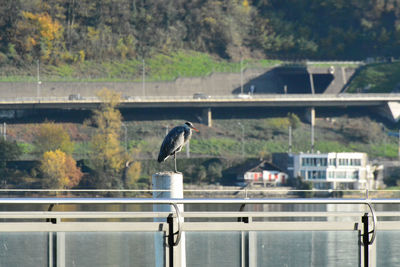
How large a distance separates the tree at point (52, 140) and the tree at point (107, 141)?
2389 millimetres

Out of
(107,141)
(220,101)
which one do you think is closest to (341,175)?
(220,101)

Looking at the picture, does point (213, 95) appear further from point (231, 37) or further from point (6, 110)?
point (6, 110)

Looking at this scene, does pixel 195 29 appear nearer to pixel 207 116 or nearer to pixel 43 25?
pixel 43 25

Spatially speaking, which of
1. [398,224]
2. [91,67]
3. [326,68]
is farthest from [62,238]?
[326,68]

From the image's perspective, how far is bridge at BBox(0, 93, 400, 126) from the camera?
110375mm

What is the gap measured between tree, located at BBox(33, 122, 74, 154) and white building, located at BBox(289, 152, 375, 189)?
21865 millimetres

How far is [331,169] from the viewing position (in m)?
103

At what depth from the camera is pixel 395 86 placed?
128375 millimetres

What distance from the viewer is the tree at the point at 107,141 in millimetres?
97062

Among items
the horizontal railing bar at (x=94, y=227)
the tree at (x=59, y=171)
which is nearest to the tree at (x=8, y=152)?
the tree at (x=59, y=171)

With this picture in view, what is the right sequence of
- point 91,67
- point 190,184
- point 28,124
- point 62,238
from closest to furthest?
point 62,238
point 190,184
point 28,124
point 91,67

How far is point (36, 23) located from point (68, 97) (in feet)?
52.2

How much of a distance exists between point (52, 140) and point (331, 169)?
2671 cm

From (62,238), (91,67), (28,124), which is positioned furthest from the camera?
(91,67)
